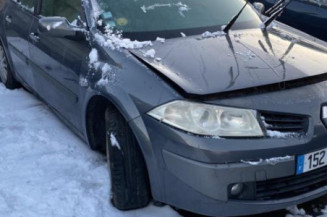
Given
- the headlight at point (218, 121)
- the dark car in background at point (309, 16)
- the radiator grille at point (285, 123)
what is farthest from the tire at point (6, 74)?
the dark car in background at point (309, 16)

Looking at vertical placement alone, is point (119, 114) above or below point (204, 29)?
below

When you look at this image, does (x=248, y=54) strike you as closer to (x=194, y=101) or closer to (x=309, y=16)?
(x=194, y=101)

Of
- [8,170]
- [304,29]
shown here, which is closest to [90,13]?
[8,170]

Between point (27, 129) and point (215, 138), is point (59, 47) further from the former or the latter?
point (215, 138)

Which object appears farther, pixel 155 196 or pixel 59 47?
pixel 59 47

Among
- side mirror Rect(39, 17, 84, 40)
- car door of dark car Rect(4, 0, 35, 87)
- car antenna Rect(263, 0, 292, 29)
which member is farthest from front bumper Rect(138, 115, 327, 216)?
car door of dark car Rect(4, 0, 35, 87)

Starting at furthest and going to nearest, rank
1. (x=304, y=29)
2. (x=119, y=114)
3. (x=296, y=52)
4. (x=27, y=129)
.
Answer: (x=304, y=29) < (x=27, y=129) < (x=296, y=52) < (x=119, y=114)

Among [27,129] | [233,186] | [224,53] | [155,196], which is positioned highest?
[224,53]

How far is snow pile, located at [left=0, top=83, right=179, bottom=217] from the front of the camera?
305cm

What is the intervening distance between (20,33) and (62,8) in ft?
2.77

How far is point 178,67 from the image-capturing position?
2.85m

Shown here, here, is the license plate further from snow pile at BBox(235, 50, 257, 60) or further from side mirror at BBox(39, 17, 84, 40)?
side mirror at BBox(39, 17, 84, 40)

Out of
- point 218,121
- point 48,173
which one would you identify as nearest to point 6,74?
point 48,173

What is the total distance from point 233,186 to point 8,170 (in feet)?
5.97
